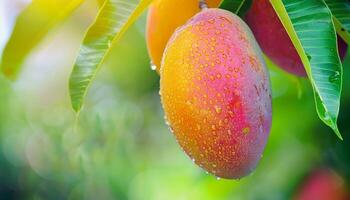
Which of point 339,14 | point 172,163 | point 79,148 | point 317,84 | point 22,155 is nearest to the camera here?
point 317,84

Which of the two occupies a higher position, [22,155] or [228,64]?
[228,64]

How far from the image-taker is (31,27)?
3.46 feet

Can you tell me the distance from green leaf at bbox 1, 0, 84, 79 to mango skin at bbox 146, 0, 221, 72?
12 centimetres

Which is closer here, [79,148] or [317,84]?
[317,84]

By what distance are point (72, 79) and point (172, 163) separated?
8.44ft

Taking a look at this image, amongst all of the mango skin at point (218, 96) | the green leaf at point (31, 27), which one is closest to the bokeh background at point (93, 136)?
the green leaf at point (31, 27)

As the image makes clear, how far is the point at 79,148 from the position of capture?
13.5ft

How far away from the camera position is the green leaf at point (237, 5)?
967 millimetres

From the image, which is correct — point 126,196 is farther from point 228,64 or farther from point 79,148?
point 228,64

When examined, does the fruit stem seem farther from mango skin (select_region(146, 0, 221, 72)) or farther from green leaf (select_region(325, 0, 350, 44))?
green leaf (select_region(325, 0, 350, 44))

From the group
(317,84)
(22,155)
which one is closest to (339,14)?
(317,84)

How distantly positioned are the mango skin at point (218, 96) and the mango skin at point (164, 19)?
0.34 ft

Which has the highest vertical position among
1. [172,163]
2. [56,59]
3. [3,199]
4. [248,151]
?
[248,151]

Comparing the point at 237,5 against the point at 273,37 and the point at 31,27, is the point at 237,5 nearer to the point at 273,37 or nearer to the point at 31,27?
the point at 273,37
